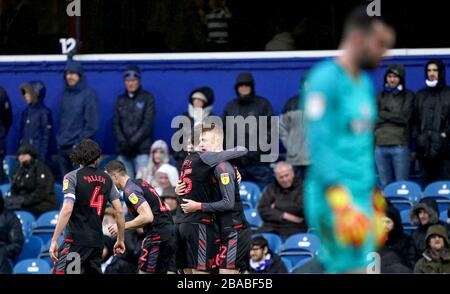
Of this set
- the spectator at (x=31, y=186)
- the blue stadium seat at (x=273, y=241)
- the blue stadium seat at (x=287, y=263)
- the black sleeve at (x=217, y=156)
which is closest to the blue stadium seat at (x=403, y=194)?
the blue stadium seat at (x=273, y=241)

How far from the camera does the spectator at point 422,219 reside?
1157 centimetres

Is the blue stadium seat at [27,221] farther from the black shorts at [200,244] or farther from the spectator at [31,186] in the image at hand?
the black shorts at [200,244]

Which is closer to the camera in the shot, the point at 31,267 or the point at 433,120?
the point at 31,267

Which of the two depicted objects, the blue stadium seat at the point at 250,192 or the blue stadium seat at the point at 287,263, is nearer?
the blue stadium seat at the point at 287,263

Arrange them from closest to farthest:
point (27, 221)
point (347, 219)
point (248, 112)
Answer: point (347, 219) < point (248, 112) < point (27, 221)

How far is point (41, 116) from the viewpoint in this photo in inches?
553

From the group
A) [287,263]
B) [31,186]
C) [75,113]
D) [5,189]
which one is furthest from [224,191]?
[5,189]

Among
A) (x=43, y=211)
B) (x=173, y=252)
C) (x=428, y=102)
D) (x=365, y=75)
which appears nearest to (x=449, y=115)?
(x=428, y=102)

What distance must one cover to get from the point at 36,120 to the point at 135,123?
1.03 m

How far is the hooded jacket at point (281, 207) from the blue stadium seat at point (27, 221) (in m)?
2.28

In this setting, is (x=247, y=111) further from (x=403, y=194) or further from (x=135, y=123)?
(x=403, y=194)

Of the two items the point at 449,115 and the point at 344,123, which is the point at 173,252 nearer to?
the point at 449,115

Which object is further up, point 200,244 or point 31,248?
point 200,244

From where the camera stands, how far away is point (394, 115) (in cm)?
1276
